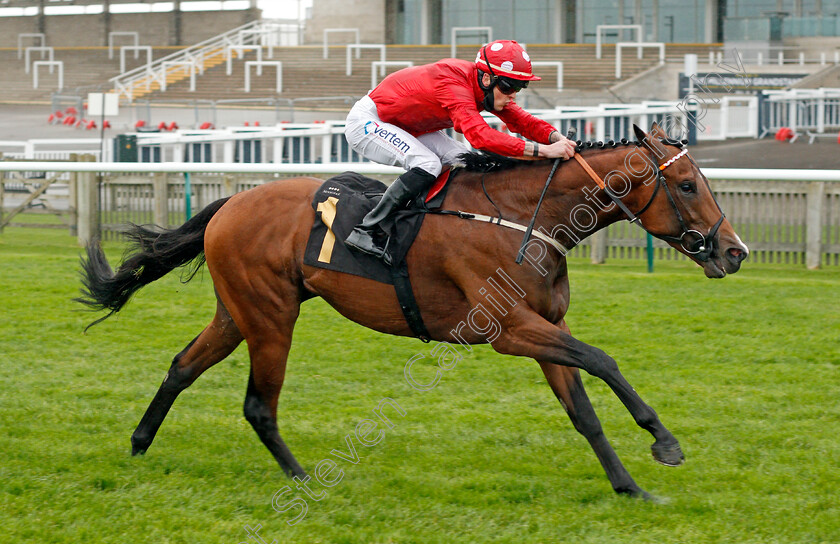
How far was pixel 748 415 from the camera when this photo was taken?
4.91m

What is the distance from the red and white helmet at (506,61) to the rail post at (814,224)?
5.62 m

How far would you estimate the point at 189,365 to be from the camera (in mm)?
4430

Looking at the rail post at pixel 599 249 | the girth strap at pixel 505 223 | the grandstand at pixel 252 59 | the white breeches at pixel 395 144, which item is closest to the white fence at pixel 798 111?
→ the grandstand at pixel 252 59

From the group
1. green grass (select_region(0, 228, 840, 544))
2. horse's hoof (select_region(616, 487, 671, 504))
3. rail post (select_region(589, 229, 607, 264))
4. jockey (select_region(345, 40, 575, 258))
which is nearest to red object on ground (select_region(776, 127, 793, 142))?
rail post (select_region(589, 229, 607, 264))

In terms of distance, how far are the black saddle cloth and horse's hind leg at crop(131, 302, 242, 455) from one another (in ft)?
1.81

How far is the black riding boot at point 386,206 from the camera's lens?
407cm

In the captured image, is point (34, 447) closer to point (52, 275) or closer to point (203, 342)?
point (203, 342)

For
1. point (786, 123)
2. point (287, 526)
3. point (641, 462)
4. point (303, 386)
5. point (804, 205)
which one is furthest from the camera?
point (786, 123)

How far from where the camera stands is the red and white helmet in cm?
395

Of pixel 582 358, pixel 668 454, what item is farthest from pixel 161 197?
pixel 668 454

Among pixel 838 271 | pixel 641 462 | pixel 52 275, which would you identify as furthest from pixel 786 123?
pixel 641 462

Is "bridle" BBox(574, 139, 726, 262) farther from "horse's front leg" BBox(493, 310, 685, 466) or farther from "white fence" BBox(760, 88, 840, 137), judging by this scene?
"white fence" BBox(760, 88, 840, 137)

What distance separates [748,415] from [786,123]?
1833 centimetres

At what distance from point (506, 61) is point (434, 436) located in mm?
1848
